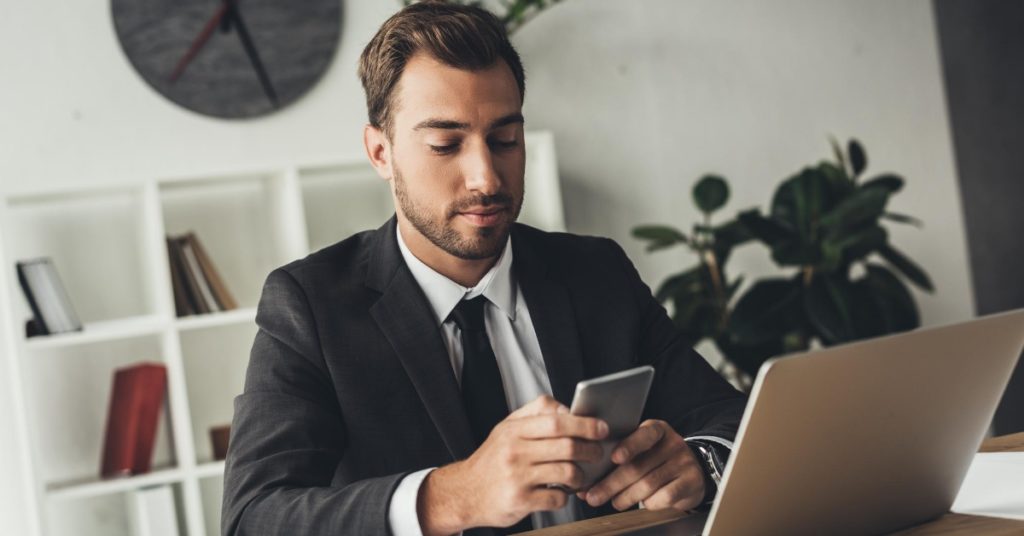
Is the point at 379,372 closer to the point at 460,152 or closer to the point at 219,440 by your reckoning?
the point at 460,152

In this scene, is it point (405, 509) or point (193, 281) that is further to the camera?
point (193, 281)

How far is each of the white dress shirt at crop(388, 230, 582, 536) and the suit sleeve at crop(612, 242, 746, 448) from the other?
199mm

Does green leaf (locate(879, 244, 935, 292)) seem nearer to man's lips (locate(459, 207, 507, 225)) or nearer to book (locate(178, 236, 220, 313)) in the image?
book (locate(178, 236, 220, 313))

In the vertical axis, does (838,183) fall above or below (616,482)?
above

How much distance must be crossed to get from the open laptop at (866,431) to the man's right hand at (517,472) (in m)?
0.16

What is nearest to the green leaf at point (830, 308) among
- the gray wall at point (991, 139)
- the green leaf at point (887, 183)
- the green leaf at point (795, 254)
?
the green leaf at point (795, 254)

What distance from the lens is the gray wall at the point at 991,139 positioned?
13.3 ft

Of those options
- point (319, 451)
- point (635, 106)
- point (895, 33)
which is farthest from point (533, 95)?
point (319, 451)

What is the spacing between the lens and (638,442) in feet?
3.67

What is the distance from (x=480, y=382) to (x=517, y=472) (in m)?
0.52

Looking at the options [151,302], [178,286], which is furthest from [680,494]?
[151,302]

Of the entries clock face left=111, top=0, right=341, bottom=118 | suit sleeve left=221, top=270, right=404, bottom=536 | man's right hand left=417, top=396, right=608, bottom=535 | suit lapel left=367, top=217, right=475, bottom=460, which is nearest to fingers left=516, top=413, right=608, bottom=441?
man's right hand left=417, top=396, right=608, bottom=535

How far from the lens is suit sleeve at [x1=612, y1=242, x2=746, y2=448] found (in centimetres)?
166

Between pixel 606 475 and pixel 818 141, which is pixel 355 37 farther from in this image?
pixel 606 475
